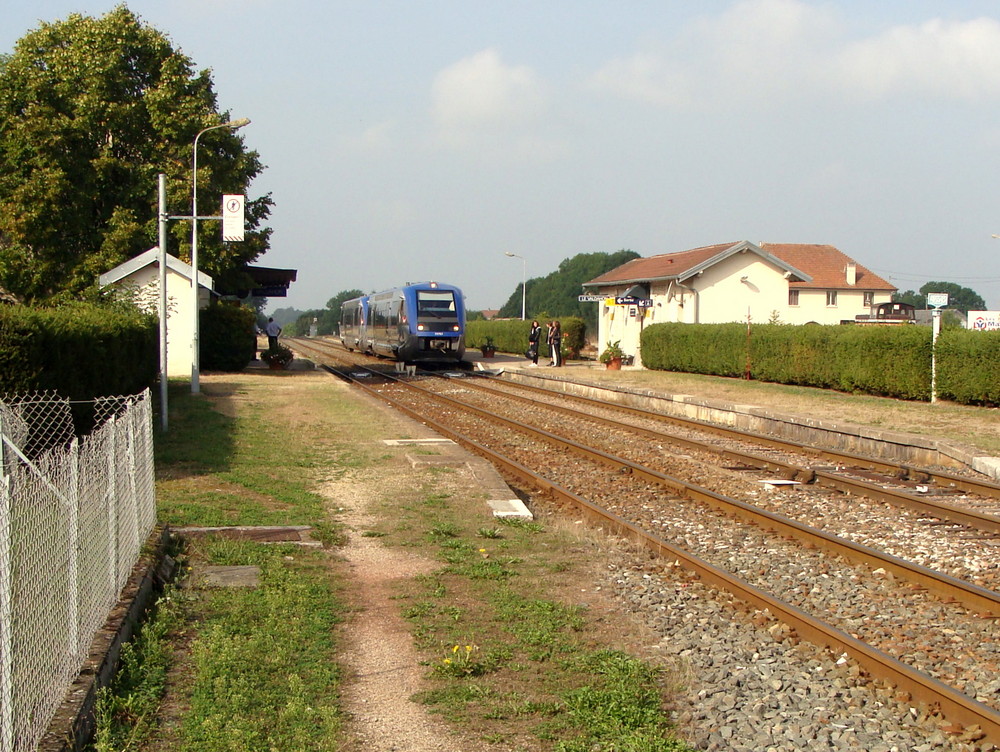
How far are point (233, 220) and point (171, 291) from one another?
805 centimetres

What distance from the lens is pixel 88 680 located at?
436cm

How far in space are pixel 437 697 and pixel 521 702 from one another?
1.34ft

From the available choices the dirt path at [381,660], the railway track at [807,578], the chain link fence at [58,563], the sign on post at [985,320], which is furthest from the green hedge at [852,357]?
the chain link fence at [58,563]

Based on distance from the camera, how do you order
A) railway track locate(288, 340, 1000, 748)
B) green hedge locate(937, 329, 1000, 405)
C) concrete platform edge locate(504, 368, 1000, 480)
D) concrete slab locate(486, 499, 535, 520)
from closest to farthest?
railway track locate(288, 340, 1000, 748), concrete slab locate(486, 499, 535, 520), concrete platform edge locate(504, 368, 1000, 480), green hedge locate(937, 329, 1000, 405)

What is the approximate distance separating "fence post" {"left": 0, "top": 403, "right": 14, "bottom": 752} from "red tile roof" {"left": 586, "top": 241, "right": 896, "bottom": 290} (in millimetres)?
37539

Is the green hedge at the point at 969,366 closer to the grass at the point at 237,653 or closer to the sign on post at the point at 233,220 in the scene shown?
the sign on post at the point at 233,220

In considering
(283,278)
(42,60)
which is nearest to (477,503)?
(42,60)

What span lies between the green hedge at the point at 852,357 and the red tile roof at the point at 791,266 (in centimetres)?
841

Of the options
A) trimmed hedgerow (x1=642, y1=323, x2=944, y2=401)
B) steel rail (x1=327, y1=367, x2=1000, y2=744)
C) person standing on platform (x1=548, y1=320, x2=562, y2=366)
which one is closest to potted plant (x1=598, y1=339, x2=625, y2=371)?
trimmed hedgerow (x1=642, y1=323, x2=944, y2=401)

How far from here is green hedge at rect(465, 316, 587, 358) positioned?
144ft

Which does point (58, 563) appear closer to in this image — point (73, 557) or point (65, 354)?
point (73, 557)

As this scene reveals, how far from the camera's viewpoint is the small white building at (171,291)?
25.1m

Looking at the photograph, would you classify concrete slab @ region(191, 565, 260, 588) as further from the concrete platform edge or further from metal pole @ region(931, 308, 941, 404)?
metal pole @ region(931, 308, 941, 404)

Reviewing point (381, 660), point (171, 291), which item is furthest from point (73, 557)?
point (171, 291)
